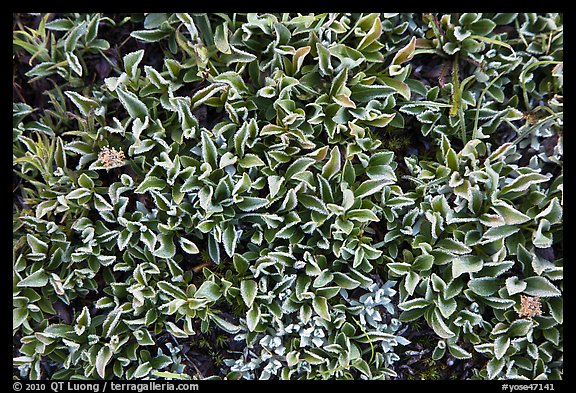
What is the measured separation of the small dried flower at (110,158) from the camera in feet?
8.76

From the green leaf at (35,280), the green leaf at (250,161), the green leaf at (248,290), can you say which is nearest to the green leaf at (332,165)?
the green leaf at (250,161)

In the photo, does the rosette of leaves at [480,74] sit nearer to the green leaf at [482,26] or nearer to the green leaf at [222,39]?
the green leaf at [482,26]

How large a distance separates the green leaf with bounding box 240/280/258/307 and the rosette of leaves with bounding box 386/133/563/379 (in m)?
0.65

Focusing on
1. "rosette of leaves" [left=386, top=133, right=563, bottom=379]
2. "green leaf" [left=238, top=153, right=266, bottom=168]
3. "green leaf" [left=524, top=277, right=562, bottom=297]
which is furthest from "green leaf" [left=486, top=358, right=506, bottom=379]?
"green leaf" [left=238, top=153, right=266, bottom=168]

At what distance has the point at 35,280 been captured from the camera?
2.65 metres

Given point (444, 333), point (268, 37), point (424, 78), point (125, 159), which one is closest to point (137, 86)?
point (125, 159)

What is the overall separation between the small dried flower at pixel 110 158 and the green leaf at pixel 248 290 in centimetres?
85

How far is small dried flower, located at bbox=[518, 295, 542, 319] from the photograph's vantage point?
2.59 meters

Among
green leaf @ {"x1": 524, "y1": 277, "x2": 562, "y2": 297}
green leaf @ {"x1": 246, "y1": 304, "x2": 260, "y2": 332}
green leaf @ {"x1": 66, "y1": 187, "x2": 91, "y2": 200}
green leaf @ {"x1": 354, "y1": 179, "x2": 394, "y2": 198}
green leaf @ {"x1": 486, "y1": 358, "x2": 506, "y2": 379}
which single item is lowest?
green leaf @ {"x1": 486, "y1": 358, "x2": 506, "y2": 379}

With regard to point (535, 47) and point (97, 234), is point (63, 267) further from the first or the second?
point (535, 47)

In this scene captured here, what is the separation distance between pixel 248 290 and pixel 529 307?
1.35 m

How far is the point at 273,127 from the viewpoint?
104 inches

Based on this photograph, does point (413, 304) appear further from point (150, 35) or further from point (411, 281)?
point (150, 35)

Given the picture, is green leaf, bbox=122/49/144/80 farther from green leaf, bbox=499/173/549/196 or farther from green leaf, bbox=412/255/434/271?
green leaf, bbox=499/173/549/196
